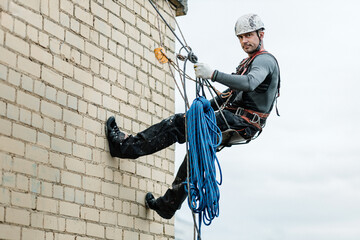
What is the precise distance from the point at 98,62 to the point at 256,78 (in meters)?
1.56

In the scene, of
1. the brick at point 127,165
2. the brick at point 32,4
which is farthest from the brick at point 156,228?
the brick at point 32,4

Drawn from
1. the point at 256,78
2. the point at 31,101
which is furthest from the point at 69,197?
the point at 256,78

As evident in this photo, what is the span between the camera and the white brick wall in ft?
Result: 17.1

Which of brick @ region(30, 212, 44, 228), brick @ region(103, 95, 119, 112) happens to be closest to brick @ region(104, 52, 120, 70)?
brick @ region(103, 95, 119, 112)

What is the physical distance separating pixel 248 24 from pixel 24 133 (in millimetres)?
2467

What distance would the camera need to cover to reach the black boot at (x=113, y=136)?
6309mm

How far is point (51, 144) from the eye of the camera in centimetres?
561

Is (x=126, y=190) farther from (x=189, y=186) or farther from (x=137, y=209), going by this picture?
(x=189, y=186)

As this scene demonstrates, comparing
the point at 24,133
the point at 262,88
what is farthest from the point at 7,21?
the point at 262,88

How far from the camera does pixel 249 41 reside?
648 centimetres

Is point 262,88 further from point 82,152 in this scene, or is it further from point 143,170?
point 82,152

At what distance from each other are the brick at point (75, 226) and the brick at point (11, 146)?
0.82m

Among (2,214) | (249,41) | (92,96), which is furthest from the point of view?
(249,41)

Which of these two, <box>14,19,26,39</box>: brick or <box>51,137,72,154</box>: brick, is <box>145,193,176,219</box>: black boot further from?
<box>14,19,26,39</box>: brick
